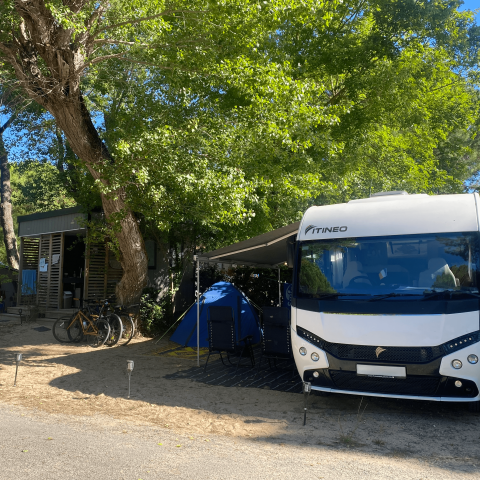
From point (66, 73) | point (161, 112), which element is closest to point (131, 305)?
point (161, 112)

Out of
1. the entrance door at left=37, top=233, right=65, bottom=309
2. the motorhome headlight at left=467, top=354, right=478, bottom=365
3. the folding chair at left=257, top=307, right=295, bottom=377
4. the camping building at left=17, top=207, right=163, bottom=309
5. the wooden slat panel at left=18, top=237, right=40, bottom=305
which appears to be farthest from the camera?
the wooden slat panel at left=18, top=237, right=40, bottom=305

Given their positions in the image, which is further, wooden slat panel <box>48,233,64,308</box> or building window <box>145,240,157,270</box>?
wooden slat panel <box>48,233,64,308</box>

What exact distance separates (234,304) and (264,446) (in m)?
6.32

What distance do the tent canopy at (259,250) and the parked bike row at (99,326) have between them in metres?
3.16

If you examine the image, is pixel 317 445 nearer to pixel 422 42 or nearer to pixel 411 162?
pixel 411 162

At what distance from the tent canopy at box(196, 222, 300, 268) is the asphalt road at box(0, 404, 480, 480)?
3.14 m

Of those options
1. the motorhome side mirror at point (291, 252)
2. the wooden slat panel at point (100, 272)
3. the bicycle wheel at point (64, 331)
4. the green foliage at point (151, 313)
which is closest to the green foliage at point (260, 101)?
the green foliage at point (151, 313)

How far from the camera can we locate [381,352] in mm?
5477

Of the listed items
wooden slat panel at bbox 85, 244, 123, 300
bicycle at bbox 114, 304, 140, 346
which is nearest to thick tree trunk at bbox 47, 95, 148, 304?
bicycle at bbox 114, 304, 140, 346

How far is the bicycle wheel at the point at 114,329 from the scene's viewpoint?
36.5ft

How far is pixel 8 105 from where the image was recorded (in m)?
11.0

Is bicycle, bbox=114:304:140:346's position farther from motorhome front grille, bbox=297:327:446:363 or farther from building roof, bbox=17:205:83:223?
motorhome front grille, bbox=297:327:446:363

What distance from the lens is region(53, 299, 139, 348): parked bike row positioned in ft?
36.5

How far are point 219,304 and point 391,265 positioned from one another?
18.9 feet
